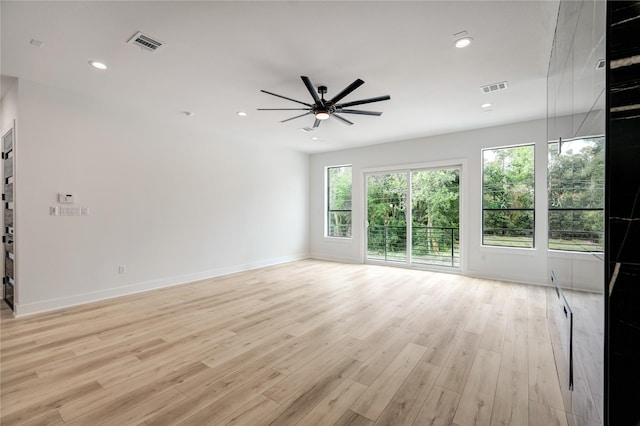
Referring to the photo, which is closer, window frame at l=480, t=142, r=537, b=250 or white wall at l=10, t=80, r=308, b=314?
white wall at l=10, t=80, r=308, b=314

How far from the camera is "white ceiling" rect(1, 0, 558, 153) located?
2.32 m

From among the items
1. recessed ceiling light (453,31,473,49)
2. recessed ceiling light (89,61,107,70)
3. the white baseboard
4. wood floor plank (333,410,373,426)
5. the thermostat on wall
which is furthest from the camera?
the thermostat on wall

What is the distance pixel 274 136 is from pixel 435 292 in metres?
4.45

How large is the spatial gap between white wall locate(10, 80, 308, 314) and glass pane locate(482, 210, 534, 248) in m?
4.81

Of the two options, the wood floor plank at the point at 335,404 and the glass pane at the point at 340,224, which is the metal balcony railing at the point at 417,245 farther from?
the wood floor plank at the point at 335,404

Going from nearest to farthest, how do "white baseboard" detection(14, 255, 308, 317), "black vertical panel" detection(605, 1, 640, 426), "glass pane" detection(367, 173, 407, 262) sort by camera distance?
"black vertical panel" detection(605, 1, 640, 426) < "white baseboard" detection(14, 255, 308, 317) < "glass pane" detection(367, 173, 407, 262)

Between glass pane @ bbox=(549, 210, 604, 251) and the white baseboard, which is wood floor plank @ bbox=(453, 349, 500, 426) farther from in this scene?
the white baseboard

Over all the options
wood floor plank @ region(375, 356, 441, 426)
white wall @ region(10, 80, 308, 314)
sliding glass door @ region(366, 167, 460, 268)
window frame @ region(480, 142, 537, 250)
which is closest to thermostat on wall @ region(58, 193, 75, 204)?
white wall @ region(10, 80, 308, 314)

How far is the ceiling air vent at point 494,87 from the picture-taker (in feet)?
11.9

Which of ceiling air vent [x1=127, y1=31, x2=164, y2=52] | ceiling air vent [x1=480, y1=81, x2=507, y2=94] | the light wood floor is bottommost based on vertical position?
the light wood floor

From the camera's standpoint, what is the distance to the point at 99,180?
13.8ft

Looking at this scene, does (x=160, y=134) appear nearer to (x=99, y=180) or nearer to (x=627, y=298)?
(x=99, y=180)

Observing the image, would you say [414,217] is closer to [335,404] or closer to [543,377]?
[543,377]

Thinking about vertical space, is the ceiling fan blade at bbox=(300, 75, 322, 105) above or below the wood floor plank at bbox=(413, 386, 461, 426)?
above
